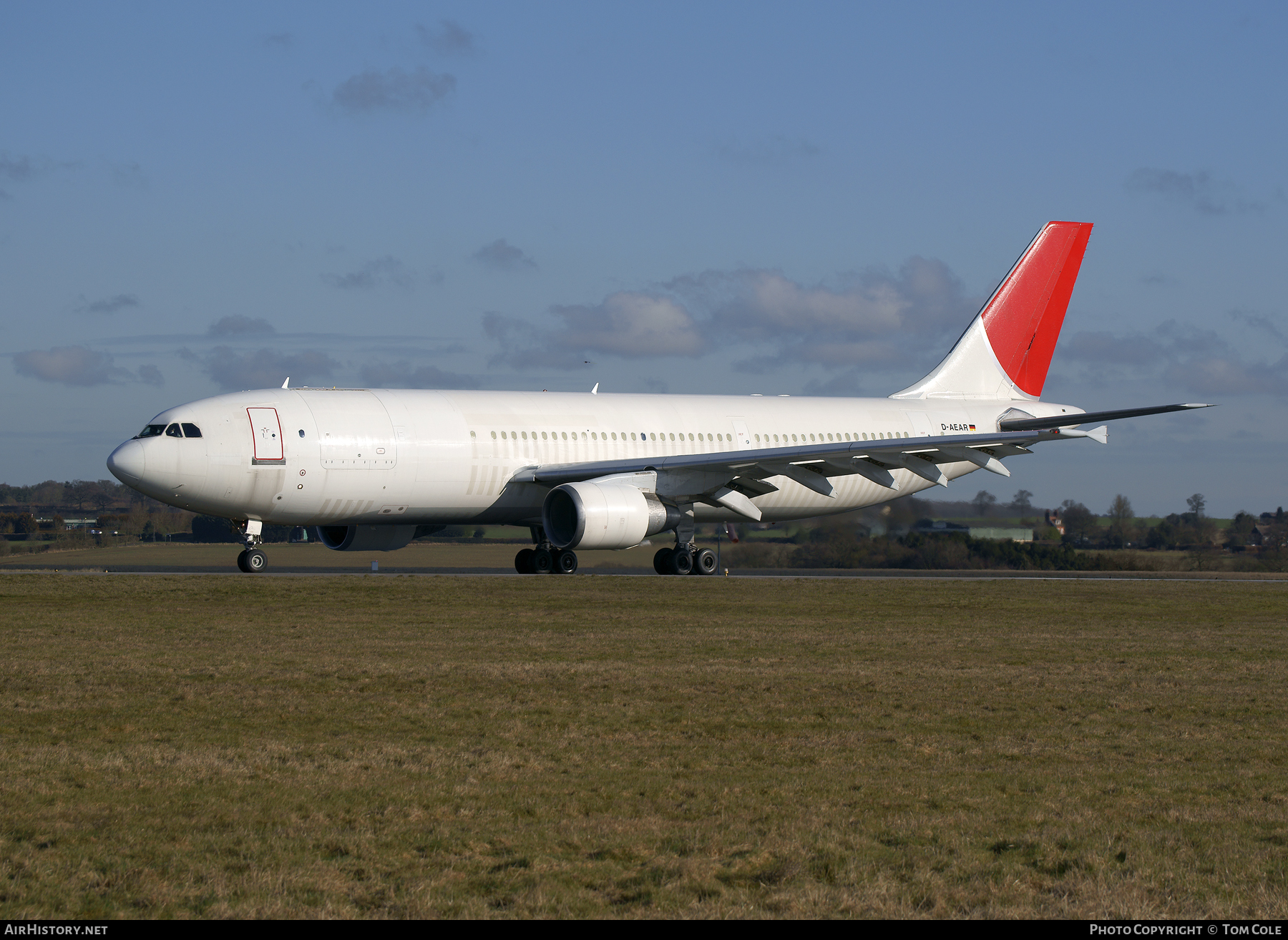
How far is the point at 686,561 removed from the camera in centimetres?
3303

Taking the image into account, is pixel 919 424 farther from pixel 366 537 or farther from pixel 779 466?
pixel 366 537

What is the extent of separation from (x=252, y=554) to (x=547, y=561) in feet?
22.6

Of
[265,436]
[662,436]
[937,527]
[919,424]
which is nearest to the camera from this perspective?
[265,436]

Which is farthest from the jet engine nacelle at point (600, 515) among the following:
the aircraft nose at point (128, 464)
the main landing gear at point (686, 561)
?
the aircraft nose at point (128, 464)

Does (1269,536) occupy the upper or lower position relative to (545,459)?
lower

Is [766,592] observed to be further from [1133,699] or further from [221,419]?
[1133,699]

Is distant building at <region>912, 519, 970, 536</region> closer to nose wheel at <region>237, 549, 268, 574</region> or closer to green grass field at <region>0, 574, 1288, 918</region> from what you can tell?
nose wheel at <region>237, 549, 268, 574</region>

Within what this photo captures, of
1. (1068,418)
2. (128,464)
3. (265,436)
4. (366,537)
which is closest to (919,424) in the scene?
(1068,418)

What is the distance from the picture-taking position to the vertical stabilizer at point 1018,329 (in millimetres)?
40344

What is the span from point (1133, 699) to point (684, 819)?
21.1 ft

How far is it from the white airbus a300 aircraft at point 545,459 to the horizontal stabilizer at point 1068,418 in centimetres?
6

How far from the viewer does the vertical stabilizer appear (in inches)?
1588

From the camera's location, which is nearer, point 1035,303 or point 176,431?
point 176,431
